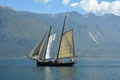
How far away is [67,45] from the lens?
518ft

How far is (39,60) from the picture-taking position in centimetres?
16250

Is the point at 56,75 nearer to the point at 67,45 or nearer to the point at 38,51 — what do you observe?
the point at 38,51

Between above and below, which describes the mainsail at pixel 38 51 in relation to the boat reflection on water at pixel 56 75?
above

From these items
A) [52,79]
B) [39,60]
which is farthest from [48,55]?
[52,79]

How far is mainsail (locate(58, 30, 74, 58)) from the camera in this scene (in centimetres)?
15700

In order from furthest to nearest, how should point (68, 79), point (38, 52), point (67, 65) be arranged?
point (67, 65) → point (38, 52) → point (68, 79)

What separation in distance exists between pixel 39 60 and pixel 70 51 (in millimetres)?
15444

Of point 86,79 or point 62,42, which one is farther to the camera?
point 62,42

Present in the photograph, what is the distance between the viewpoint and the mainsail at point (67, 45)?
157m

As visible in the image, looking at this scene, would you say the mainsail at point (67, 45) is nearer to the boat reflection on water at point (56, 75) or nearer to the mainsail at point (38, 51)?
the mainsail at point (38, 51)

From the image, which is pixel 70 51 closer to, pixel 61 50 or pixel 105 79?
pixel 61 50

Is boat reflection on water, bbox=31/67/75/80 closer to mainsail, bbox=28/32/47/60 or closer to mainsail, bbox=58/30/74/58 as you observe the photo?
mainsail, bbox=28/32/47/60

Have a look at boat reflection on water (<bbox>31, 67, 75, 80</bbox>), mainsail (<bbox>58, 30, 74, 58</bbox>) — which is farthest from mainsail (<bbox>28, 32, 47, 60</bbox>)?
boat reflection on water (<bbox>31, 67, 75, 80</bbox>)

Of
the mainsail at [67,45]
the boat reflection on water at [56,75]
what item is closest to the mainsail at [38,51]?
the mainsail at [67,45]
